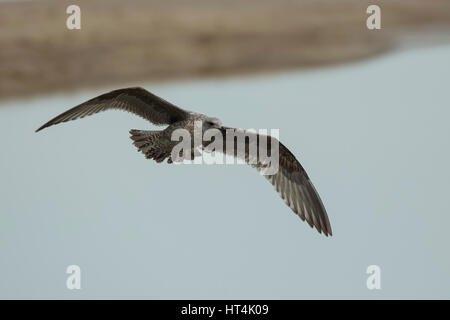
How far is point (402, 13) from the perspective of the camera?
9070 millimetres

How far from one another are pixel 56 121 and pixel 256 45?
12.9 ft

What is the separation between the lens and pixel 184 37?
820cm

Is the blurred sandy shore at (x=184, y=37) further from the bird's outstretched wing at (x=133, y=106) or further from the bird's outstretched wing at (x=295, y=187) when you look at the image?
the bird's outstretched wing at (x=295, y=187)

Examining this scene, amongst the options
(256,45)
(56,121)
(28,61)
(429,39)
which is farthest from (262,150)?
(429,39)

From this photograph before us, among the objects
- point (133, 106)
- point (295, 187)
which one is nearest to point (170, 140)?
point (133, 106)

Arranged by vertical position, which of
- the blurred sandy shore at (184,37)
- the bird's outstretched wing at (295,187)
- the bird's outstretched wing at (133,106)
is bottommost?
the bird's outstretched wing at (295,187)

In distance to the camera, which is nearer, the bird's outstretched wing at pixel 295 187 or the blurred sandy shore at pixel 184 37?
the bird's outstretched wing at pixel 295 187

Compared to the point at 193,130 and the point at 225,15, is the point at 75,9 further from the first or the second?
the point at 193,130

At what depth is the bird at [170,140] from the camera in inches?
186

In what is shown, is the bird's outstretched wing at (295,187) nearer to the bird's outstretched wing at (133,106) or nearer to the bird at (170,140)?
the bird at (170,140)

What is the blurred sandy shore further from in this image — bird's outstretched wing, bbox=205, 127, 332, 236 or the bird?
bird's outstretched wing, bbox=205, 127, 332, 236

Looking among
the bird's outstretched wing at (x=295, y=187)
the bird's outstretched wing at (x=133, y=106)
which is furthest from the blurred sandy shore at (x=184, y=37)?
the bird's outstretched wing at (x=295, y=187)

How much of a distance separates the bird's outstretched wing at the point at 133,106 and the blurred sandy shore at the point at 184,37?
8.82 ft

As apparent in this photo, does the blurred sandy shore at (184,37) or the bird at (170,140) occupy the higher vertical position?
the blurred sandy shore at (184,37)
